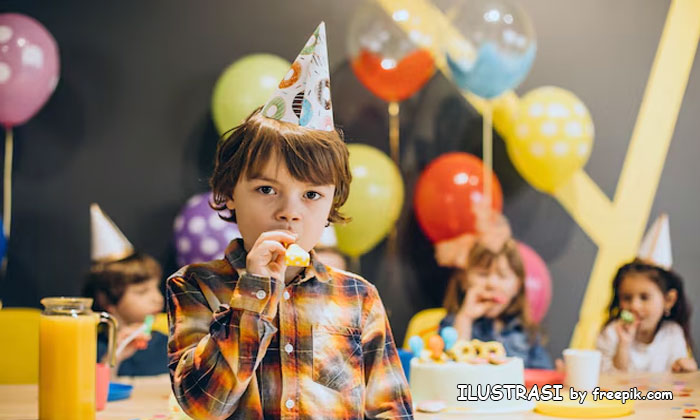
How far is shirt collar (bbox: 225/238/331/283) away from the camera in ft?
4.11

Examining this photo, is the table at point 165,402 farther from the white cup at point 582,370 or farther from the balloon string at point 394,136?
the balloon string at point 394,136

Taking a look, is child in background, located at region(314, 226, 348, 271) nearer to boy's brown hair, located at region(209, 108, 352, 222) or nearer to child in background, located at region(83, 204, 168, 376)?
child in background, located at region(83, 204, 168, 376)

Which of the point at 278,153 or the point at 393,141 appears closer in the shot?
the point at 278,153

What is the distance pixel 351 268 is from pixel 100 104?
4.44ft

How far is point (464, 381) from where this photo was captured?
5.56ft

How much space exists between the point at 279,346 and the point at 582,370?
Result: 898 millimetres

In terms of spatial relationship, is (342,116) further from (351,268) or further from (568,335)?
(568,335)

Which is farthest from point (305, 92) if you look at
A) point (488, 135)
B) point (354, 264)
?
point (488, 135)

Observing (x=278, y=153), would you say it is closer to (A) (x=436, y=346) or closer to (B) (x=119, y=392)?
(A) (x=436, y=346)

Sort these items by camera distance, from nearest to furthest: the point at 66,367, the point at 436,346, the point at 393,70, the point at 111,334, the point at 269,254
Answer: the point at 269,254
the point at 66,367
the point at 111,334
the point at 436,346
the point at 393,70

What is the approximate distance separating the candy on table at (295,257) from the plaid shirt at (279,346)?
3 cm

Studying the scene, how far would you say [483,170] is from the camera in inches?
142

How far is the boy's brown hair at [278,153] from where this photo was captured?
1.21m

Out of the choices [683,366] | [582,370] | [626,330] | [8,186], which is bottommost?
[626,330]
